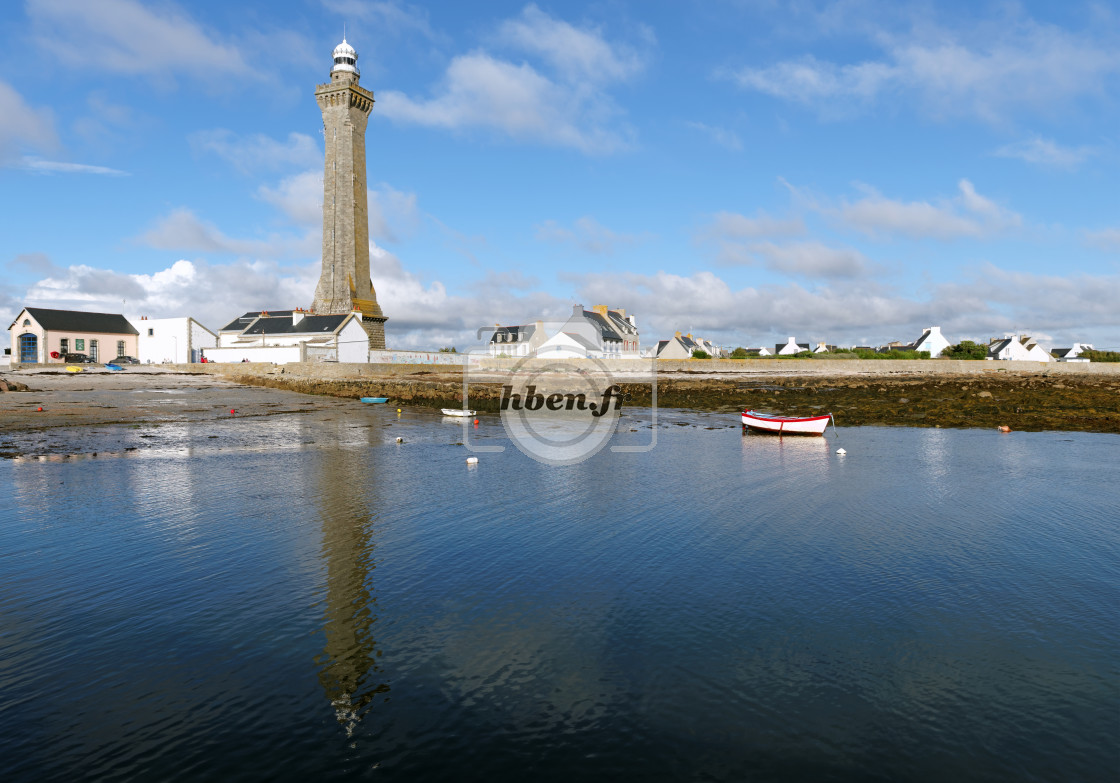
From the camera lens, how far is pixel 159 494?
60.9 feet

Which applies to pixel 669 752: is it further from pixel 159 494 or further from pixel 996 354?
pixel 996 354

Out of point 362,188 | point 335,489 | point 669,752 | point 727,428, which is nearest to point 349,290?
point 362,188

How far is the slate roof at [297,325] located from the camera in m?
79.6

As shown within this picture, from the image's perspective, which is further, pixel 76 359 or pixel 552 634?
pixel 76 359

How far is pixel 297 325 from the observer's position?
8200cm

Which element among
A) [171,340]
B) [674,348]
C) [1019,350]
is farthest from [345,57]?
[1019,350]

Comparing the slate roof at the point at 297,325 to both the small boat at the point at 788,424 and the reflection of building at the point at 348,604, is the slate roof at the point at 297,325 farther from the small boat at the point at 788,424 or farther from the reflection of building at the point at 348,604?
the reflection of building at the point at 348,604

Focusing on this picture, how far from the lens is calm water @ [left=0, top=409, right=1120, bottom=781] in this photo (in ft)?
23.4

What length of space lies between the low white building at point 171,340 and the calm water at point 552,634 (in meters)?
A: 72.7

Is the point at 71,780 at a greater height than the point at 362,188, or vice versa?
the point at 362,188

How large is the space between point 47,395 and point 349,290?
130 ft

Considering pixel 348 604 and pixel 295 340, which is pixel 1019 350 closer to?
pixel 295 340

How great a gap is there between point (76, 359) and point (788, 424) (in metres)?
80.6

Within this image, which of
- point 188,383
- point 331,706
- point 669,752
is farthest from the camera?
point 188,383
